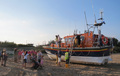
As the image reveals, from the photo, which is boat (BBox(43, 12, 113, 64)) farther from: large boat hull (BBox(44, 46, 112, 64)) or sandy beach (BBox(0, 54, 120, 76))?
sandy beach (BBox(0, 54, 120, 76))

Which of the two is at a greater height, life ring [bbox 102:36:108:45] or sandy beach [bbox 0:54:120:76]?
life ring [bbox 102:36:108:45]

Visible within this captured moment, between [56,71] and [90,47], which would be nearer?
[56,71]

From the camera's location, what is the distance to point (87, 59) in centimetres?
1081

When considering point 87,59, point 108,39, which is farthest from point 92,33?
point 87,59

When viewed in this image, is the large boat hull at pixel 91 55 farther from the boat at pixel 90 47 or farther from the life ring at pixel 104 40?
the life ring at pixel 104 40

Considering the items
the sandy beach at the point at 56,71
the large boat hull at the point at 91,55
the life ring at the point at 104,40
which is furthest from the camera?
the life ring at the point at 104,40

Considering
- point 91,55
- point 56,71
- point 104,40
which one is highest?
point 104,40

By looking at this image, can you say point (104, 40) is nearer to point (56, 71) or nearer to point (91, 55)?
point (91, 55)

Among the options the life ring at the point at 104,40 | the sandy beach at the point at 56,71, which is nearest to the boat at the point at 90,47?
the life ring at the point at 104,40

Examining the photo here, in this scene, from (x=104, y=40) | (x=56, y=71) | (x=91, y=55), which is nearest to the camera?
(x=56, y=71)

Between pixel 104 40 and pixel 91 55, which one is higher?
pixel 104 40

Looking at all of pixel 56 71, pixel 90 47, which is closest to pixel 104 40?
pixel 90 47

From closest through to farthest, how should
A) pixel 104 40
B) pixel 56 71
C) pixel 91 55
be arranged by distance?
pixel 56 71 → pixel 91 55 → pixel 104 40

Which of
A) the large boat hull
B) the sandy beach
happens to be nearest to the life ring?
the large boat hull
